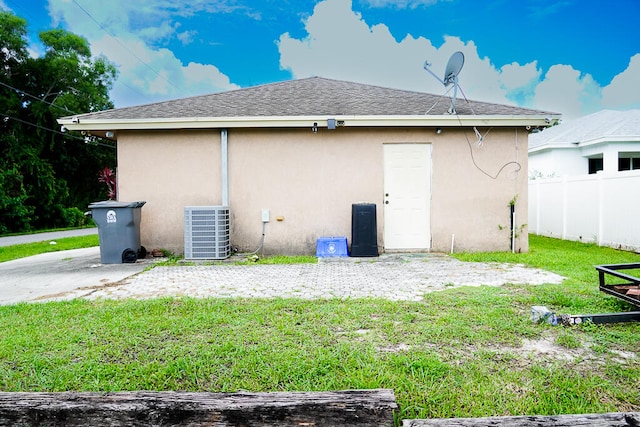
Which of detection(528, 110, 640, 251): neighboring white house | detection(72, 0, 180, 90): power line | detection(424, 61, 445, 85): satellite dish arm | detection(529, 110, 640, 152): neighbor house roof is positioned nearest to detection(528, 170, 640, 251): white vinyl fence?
detection(528, 110, 640, 251): neighboring white house

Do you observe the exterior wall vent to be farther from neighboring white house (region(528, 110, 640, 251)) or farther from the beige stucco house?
neighboring white house (region(528, 110, 640, 251))

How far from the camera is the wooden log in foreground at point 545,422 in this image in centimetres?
148

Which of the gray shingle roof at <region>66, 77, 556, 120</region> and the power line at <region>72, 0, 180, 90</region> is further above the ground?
the power line at <region>72, 0, 180, 90</region>

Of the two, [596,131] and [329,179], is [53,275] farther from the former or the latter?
[596,131]

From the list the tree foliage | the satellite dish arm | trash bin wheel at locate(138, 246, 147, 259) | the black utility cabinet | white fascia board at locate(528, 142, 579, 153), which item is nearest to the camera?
the black utility cabinet

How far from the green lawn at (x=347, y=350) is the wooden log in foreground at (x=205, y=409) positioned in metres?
0.44

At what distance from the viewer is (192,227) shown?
264 inches

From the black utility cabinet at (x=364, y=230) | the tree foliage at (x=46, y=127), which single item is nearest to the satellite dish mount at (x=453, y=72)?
the black utility cabinet at (x=364, y=230)

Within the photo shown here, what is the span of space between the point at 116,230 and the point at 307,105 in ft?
14.4

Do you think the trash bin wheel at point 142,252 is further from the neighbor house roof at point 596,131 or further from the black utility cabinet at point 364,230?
the neighbor house roof at point 596,131

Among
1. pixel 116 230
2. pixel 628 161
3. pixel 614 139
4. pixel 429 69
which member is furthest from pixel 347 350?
pixel 628 161

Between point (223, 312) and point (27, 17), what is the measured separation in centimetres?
2273

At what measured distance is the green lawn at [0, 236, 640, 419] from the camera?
207cm

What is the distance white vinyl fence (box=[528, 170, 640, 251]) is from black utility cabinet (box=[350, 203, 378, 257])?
16.4 ft
